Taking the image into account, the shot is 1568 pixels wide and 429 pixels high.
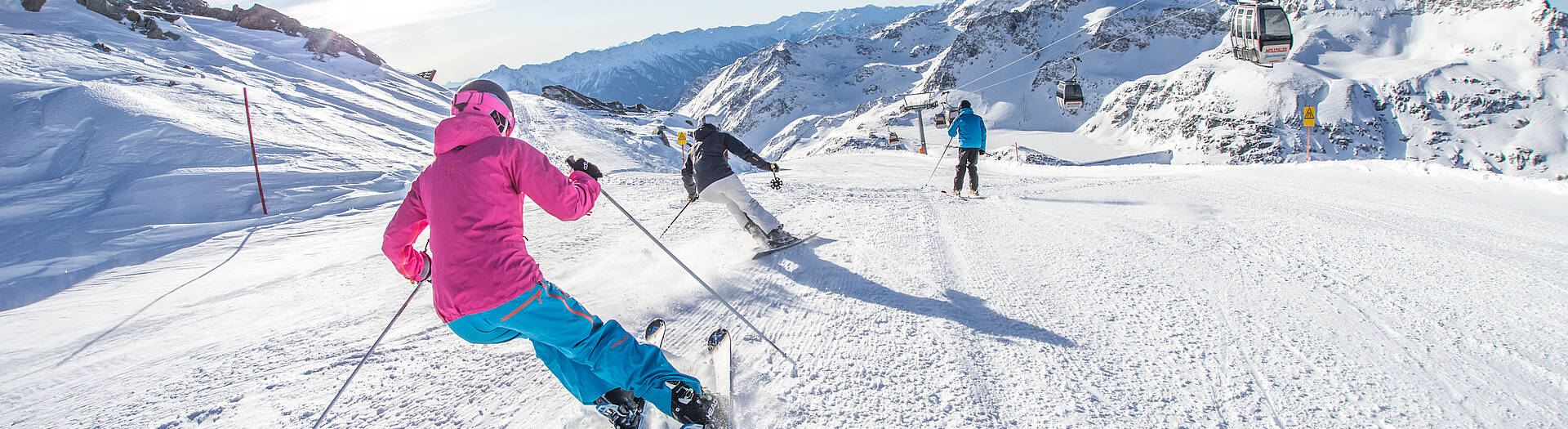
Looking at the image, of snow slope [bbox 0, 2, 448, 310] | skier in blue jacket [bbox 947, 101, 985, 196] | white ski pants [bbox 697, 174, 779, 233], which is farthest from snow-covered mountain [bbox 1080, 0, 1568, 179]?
snow slope [bbox 0, 2, 448, 310]

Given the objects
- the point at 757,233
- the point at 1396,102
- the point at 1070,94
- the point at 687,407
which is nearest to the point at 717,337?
the point at 687,407

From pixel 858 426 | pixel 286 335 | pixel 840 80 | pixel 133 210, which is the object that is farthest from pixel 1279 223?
pixel 840 80

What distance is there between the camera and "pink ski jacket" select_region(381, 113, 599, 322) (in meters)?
2.19

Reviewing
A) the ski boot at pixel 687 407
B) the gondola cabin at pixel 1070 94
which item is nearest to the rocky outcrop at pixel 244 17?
the ski boot at pixel 687 407

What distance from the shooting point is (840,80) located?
544 feet

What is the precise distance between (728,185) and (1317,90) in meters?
115

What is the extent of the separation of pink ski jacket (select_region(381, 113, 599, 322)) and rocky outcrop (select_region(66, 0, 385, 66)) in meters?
34.0

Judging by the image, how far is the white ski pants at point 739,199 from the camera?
5430 mm

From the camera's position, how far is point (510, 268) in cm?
222

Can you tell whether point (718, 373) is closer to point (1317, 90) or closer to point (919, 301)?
point (919, 301)

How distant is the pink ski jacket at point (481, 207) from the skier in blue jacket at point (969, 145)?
24.0 ft

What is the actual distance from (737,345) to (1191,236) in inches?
170

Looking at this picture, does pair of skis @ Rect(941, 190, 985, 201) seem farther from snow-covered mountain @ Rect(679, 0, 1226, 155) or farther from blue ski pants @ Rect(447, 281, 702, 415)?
snow-covered mountain @ Rect(679, 0, 1226, 155)

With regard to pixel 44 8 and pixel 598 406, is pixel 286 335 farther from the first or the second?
pixel 44 8
